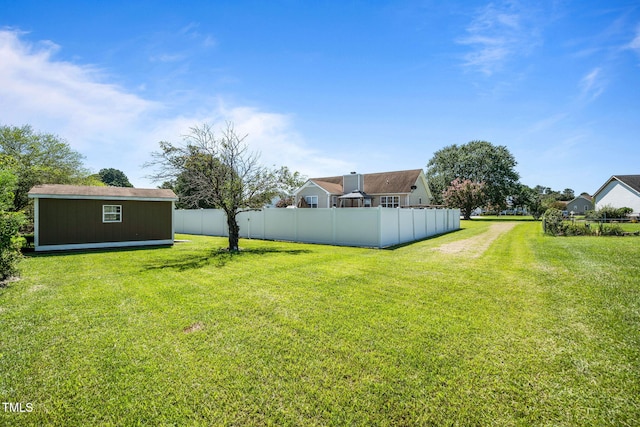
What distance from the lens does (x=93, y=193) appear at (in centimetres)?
1355

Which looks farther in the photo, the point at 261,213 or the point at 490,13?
the point at 261,213

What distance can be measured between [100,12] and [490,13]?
12171 millimetres

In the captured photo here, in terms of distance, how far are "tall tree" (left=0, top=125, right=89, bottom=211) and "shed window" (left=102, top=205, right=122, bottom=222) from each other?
8454 millimetres

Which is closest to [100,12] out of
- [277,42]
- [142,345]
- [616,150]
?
[277,42]

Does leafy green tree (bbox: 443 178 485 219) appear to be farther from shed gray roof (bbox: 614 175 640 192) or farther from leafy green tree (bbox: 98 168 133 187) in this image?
leafy green tree (bbox: 98 168 133 187)

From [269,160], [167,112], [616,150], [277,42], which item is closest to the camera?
[277,42]

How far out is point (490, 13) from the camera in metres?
8.77

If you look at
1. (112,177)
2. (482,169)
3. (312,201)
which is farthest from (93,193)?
(112,177)

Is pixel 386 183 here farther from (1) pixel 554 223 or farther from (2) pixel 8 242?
(2) pixel 8 242

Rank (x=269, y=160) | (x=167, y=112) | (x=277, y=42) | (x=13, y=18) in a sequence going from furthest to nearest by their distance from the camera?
(x=269, y=160), (x=167, y=112), (x=277, y=42), (x=13, y=18)

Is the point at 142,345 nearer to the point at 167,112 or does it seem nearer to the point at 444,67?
the point at 167,112

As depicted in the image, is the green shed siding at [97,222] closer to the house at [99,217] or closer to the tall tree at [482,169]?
the house at [99,217]

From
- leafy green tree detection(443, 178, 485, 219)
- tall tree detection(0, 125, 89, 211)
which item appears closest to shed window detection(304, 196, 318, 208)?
leafy green tree detection(443, 178, 485, 219)

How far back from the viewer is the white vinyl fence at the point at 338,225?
530 inches
